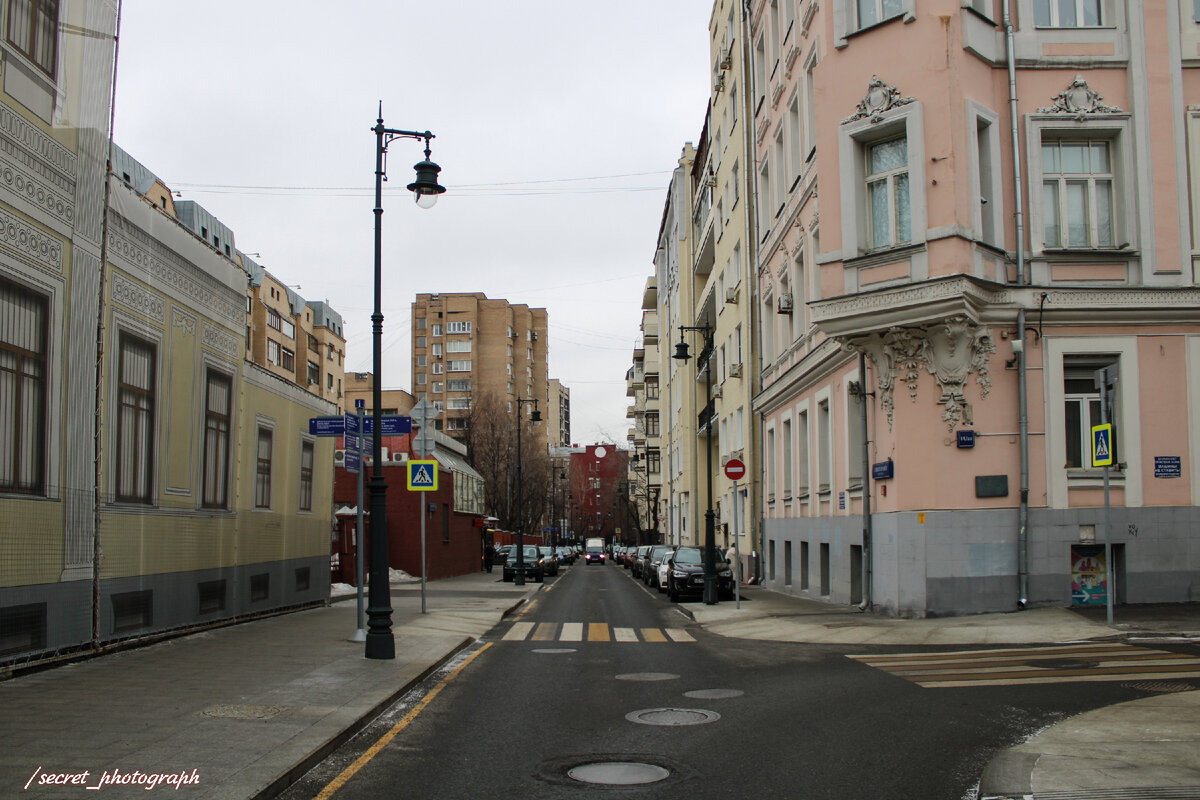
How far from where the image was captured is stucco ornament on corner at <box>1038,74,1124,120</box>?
18.7m

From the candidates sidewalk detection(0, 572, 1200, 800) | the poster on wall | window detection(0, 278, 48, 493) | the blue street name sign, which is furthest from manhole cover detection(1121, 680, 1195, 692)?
window detection(0, 278, 48, 493)

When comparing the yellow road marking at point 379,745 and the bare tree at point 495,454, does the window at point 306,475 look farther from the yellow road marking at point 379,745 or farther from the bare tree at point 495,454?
the bare tree at point 495,454

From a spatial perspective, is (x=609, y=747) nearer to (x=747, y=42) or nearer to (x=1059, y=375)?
(x=1059, y=375)

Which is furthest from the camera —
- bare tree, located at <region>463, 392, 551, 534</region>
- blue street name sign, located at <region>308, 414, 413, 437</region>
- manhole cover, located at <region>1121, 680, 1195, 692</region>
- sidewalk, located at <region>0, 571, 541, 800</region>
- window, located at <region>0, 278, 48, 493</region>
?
bare tree, located at <region>463, 392, 551, 534</region>

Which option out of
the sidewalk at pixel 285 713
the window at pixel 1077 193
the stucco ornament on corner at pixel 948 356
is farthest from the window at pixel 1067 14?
the sidewalk at pixel 285 713

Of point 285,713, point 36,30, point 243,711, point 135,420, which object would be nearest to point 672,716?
point 285,713

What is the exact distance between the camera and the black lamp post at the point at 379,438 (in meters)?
12.8

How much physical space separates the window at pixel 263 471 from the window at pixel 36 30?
27.8ft

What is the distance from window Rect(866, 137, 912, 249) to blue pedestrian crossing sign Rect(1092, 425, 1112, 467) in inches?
199

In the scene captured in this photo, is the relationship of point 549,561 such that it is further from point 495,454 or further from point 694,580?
point 495,454

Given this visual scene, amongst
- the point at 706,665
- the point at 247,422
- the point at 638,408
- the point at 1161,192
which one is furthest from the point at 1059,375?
the point at 638,408

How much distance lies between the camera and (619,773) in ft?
23.0

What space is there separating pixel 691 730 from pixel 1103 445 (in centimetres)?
966

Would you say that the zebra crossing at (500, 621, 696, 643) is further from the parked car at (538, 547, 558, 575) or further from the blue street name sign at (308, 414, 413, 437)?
the parked car at (538, 547, 558, 575)
